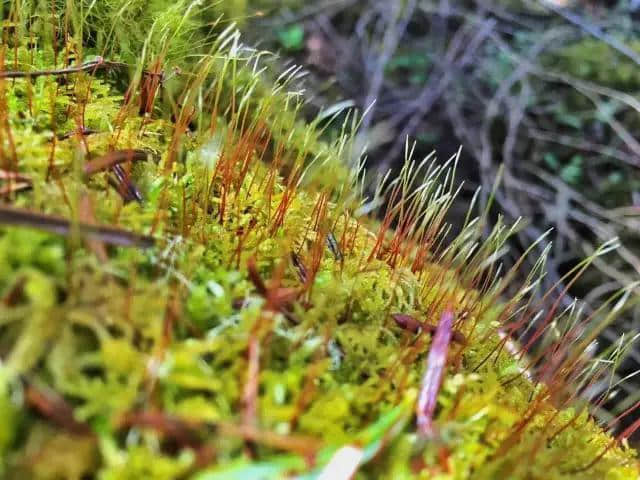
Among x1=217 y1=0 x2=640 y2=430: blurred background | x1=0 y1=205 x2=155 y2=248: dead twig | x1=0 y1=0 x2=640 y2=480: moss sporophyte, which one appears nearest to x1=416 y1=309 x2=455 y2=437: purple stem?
x1=0 y1=0 x2=640 y2=480: moss sporophyte

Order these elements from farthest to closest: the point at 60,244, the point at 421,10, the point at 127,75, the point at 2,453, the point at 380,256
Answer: the point at 421,10 < the point at 127,75 < the point at 380,256 < the point at 60,244 < the point at 2,453

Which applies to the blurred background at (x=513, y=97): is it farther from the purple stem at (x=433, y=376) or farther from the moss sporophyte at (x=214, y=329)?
the purple stem at (x=433, y=376)

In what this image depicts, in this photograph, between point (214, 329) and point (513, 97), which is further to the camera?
point (513, 97)

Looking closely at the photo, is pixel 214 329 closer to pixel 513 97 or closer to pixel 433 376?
pixel 433 376

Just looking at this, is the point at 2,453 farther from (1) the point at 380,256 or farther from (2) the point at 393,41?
(2) the point at 393,41

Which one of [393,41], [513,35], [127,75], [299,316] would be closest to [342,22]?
[393,41]

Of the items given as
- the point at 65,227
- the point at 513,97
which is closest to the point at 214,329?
the point at 65,227
